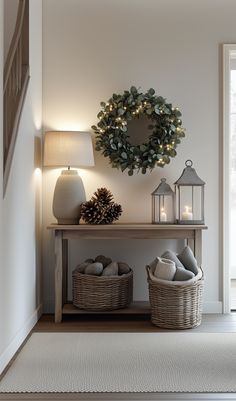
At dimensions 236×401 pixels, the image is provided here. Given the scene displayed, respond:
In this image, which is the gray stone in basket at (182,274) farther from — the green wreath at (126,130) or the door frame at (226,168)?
the green wreath at (126,130)

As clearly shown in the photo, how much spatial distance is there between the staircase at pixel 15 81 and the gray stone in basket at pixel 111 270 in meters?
1.27

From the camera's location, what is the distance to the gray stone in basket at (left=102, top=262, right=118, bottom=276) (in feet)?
13.8

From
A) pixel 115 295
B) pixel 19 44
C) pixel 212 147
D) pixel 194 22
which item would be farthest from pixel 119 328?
pixel 194 22

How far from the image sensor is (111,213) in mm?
4285

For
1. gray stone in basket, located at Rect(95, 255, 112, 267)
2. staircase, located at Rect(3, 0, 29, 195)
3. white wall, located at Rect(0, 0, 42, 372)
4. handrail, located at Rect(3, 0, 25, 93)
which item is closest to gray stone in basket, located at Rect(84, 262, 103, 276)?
gray stone in basket, located at Rect(95, 255, 112, 267)

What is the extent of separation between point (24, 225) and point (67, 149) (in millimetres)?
712

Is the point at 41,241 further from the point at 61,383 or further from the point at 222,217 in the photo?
the point at 61,383

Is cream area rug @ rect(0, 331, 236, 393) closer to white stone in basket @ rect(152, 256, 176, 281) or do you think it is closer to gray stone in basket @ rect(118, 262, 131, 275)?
white stone in basket @ rect(152, 256, 176, 281)

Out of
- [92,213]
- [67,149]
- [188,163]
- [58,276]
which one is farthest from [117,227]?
[188,163]

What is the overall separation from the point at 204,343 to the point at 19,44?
2230mm

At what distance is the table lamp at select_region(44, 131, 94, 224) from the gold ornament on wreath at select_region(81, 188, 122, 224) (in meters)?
0.09

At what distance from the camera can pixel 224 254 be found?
454 cm

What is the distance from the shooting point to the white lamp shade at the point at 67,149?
4219 mm

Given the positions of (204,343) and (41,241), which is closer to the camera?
(204,343)
